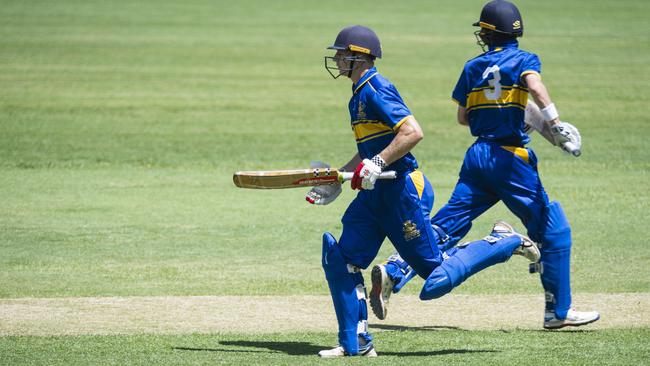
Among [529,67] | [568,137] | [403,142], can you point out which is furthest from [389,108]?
[568,137]

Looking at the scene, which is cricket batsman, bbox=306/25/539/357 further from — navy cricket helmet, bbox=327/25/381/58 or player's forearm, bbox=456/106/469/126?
player's forearm, bbox=456/106/469/126

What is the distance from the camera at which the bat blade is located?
6.25 m

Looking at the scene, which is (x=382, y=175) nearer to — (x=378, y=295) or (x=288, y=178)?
(x=288, y=178)

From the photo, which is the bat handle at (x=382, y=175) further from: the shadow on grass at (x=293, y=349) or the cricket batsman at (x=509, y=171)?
the shadow on grass at (x=293, y=349)

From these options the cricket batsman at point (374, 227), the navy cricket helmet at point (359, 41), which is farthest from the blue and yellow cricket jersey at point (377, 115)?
the navy cricket helmet at point (359, 41)

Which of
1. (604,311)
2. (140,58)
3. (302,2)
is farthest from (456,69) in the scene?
(604,311)

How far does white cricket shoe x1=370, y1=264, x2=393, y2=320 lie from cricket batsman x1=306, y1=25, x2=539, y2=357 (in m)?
0.34

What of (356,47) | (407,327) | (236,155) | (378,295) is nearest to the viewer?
(356,47)

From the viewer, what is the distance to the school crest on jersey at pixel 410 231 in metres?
6.20

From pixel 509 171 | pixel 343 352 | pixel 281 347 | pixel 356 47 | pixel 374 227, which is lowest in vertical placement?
pixel 281 347

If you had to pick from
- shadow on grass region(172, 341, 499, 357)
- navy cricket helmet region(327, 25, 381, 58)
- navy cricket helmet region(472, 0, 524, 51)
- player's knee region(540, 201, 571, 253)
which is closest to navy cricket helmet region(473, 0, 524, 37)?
navy cricket helmet region(472, 0, 524, 51)

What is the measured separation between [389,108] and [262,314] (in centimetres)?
205

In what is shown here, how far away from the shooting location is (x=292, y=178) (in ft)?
20.6

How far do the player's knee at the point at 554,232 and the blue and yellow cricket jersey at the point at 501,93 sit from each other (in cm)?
48
